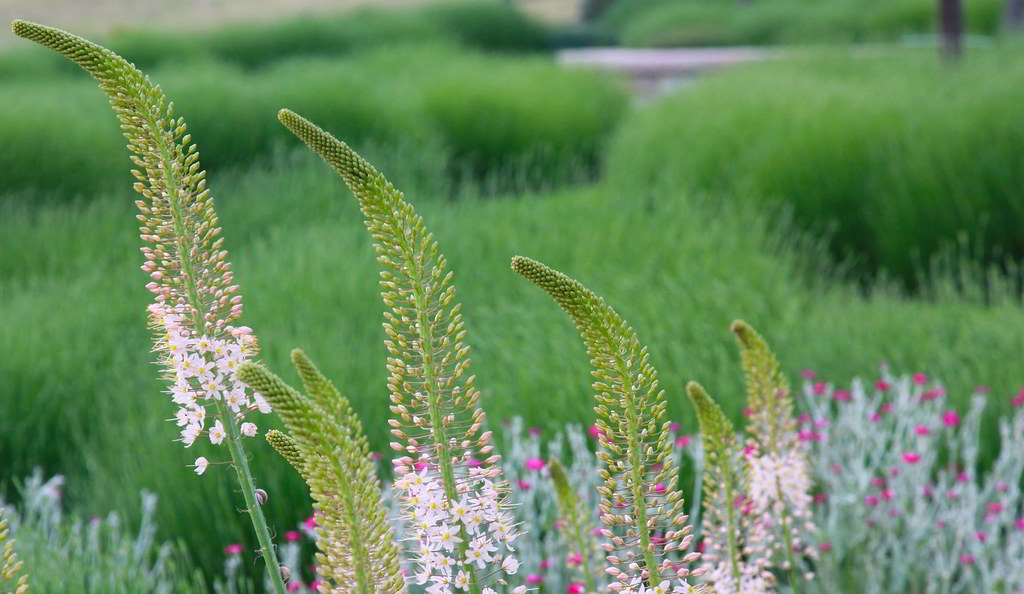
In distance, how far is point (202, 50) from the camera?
1548cm

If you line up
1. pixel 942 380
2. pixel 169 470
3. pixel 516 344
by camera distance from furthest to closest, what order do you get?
pixel 516 344, pixel 942 380, pixel 169 470

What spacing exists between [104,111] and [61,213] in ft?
8.26

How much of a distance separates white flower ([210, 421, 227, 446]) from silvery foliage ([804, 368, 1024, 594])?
2.14 meters

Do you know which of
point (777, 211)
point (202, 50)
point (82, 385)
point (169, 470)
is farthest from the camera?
point (202, 50)

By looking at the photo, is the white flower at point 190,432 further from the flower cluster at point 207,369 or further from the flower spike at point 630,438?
the flower spike at point 630,438

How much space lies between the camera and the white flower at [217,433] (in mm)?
1411

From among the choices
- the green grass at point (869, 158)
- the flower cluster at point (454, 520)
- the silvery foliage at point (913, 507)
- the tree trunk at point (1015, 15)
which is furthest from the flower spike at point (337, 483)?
the tree trunk at point (1015, 15)

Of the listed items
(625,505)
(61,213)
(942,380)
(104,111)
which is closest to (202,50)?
(104,111)

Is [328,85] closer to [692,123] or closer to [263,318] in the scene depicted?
[692,123]

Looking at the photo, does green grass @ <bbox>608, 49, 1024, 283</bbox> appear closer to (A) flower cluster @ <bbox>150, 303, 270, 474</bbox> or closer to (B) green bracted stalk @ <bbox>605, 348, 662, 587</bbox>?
(B) green bracted stalk @ <bbox>605, 348, 662, 587</bbox>

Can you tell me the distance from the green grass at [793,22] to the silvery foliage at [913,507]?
11.9 metres

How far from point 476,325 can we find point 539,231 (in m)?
1.22

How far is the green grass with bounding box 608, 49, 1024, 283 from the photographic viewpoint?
657 cm

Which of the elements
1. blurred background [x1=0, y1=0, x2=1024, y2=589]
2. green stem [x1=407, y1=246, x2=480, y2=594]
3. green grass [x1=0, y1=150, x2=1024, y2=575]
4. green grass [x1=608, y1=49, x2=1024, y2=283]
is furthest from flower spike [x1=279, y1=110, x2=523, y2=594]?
green grass [x1=608, y1=49, x2=1024, y2=283]
